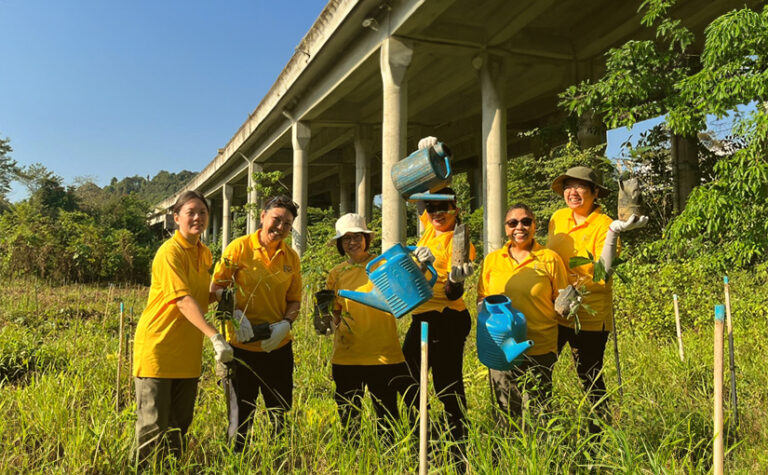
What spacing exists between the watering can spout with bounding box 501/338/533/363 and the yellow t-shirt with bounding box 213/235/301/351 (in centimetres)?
113

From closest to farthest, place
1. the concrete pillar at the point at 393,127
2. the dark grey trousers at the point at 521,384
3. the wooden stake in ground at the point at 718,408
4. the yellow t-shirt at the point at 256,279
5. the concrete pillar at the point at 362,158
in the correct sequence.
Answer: the wooden stake in ground at the point at 718,408, the dark grey trousers at the point at 521,384, the yellow t-shirt at the point at 256,279, the concrete pillar at the point at 393,127, the concrete pillar at the point at 362,158

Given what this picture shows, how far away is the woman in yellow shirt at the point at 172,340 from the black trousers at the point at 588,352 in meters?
1.80

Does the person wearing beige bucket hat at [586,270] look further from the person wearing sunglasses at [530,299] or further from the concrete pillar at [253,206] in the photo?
the concrete pillar at [253,206]

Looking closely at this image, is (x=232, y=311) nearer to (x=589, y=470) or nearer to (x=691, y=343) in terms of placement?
(x=589, y=470)

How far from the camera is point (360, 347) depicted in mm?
2668

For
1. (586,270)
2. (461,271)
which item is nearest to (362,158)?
(586,270)

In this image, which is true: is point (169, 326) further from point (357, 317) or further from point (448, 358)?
point (448, 358)

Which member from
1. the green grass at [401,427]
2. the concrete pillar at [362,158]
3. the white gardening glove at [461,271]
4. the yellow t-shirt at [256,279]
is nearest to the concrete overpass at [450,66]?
the concrete pillar at [362,158]

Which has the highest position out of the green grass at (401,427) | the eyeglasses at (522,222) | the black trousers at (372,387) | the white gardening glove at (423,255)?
the eyeglasses at (522,222)

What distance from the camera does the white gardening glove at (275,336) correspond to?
2.52 m

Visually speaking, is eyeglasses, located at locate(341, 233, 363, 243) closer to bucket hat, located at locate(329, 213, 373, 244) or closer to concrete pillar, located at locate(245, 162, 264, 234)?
bucket hat, located at locate(329, 213, 373, 244)

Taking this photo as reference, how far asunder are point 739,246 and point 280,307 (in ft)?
14.1

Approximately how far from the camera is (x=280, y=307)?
2768mm

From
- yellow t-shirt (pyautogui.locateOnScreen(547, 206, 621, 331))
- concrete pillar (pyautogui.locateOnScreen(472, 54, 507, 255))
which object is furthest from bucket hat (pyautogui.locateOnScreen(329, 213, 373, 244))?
concrete pillar (pyautogui.locateOnScreen(472, 54, 507, 255))
